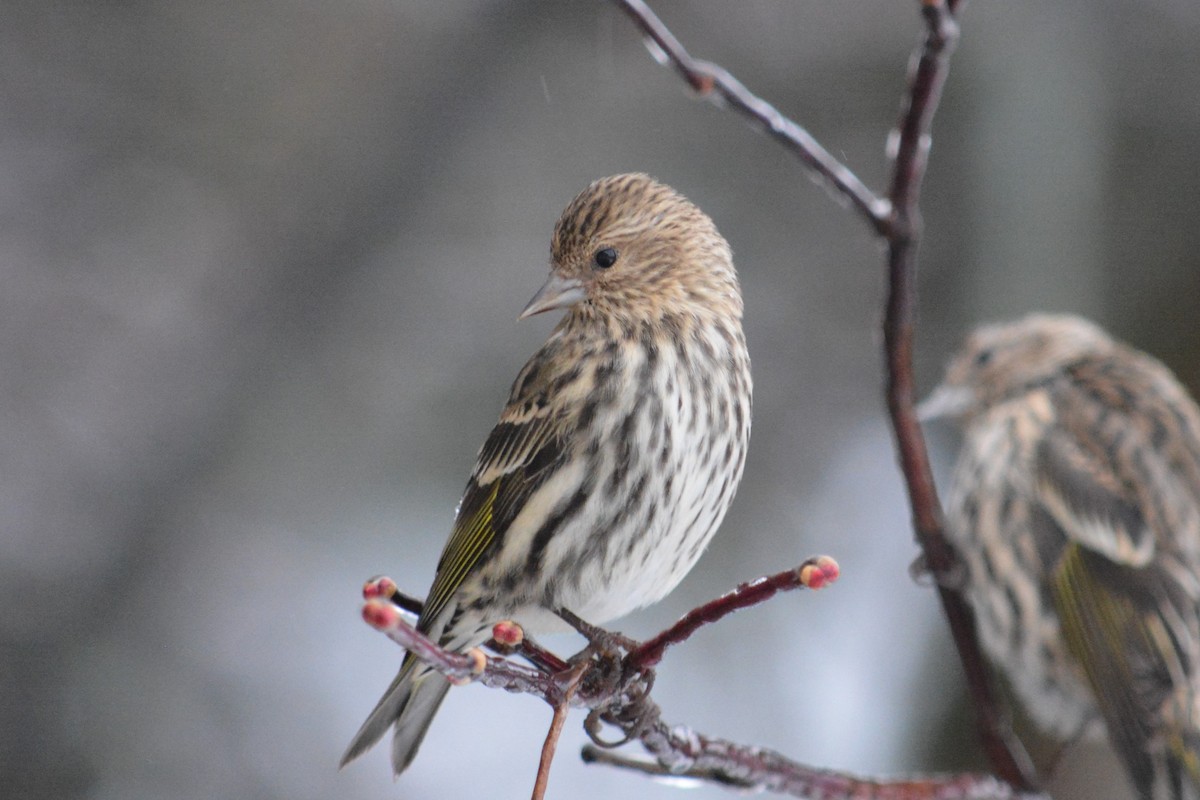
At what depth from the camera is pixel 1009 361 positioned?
3.98 meters

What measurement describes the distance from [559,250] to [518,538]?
0.49m

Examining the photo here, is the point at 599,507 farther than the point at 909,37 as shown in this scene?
No

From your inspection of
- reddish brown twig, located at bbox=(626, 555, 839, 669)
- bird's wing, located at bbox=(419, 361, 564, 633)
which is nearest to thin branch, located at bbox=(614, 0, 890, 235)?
reddish brown twig, located at bbox=(626, 555, 839, 669)

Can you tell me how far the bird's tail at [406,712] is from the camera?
248cm

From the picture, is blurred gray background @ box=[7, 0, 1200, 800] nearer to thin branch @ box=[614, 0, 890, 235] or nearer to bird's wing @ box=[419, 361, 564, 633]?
bird's wing @ box=[419, 361, 564, 633]

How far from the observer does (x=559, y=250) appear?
242 centimetres

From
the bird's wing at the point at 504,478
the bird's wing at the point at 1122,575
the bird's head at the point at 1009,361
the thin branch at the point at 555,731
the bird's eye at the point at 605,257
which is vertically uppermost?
the bird's eye at the point at 605,257

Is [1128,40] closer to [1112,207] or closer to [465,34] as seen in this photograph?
[1112,207]

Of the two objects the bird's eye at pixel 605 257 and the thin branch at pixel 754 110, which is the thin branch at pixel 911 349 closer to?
the thin branch at pixel 754 110

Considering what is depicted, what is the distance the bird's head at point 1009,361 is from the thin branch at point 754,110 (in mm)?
2331

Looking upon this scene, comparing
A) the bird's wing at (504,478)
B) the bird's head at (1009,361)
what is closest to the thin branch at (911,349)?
the bird's wing at (504,478)

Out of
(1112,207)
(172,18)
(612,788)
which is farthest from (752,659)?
(172,18)

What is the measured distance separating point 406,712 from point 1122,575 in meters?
1.68

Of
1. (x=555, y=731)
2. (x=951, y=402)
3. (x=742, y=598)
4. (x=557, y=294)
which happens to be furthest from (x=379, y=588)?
(x=951, y=402)
